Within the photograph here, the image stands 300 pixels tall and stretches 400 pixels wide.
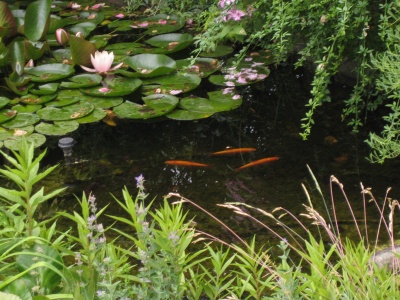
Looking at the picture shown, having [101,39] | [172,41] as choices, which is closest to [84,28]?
[101,39]

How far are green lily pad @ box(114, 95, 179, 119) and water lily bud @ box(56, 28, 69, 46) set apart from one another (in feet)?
3.52

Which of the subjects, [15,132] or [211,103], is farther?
[211,103]

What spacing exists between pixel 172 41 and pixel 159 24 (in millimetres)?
552

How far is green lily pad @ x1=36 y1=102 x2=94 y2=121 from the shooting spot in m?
3.55

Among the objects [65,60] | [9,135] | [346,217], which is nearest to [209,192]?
[346,217]

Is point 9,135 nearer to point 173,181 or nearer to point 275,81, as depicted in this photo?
point 173,181

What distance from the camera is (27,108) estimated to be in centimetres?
368

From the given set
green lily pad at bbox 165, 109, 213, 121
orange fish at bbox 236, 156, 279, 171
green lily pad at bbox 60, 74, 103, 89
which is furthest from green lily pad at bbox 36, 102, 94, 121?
orange fish at bbox 236, 156, 279, 171

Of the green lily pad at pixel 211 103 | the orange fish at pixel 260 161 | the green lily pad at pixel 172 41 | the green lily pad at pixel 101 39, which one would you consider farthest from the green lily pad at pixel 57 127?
the green lily pad at pixel 172 41

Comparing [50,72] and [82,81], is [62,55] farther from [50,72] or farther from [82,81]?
[82,81]

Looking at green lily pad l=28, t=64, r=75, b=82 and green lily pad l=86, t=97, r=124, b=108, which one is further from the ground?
green lily pad l=28, t=64, r=75, b=82

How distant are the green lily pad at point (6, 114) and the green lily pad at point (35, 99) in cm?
15

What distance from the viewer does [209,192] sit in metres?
2.97

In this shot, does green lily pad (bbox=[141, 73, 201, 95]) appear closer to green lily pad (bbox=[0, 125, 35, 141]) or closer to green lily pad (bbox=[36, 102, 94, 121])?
green lily pad (bbox=[36, 102, 94, 121])
